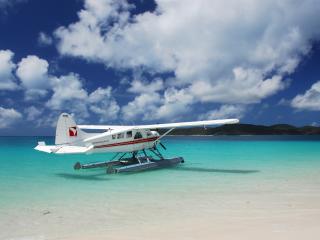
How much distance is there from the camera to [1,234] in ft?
16.9

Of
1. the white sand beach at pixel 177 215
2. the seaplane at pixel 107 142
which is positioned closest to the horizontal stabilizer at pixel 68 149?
the seaplane at pixel 107 142

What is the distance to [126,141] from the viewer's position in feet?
46.2

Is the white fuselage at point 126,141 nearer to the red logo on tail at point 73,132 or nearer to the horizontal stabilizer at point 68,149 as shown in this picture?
the horizontal stabilizer at point 68,149

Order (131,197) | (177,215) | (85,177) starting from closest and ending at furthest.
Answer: (177,215) → (131,197) → (85,177)

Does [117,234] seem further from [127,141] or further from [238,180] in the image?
[127,141]

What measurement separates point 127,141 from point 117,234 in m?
9.35

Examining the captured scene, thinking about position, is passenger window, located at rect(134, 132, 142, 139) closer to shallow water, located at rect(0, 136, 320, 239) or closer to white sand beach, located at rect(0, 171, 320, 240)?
shallow water, located at rect(0, 136, 320, 239)

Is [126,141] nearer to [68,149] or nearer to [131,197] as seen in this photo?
[68,149]

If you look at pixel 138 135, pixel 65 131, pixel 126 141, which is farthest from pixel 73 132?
pixel 138 135

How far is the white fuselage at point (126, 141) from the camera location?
13016mm

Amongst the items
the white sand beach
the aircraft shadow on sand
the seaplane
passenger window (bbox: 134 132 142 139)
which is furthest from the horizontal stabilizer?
the white sand beach

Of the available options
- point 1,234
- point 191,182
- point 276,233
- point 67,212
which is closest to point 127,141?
point 191,182

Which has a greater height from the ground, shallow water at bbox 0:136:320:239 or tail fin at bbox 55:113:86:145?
tail fin at bbox 55:113:86:145

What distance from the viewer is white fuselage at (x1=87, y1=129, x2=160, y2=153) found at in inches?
512
